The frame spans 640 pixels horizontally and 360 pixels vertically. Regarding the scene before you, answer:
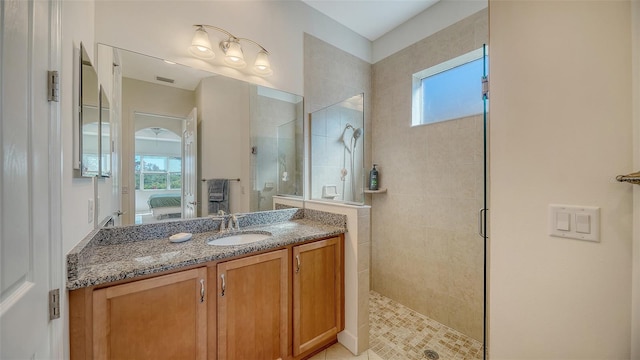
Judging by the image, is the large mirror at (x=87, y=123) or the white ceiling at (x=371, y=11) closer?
the large mirror at (x=87, y=123)

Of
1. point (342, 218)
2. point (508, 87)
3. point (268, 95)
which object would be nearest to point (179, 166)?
point (268, 95)

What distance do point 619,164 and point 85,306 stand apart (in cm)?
196

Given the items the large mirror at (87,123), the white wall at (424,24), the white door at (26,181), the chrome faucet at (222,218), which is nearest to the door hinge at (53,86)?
the white door at (26,181)

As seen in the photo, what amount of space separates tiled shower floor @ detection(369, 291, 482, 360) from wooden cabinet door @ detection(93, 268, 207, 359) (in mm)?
1368

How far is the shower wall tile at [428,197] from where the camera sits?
1.98m

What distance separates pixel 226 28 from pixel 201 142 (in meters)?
0.91

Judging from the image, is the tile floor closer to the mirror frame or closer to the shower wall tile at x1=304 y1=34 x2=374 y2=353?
the shower wall tile at x1=304 y1=34 x2=374 y2=353

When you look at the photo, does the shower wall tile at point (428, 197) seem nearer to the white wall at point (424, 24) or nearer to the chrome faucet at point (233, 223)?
the white wall at point (424, 24)

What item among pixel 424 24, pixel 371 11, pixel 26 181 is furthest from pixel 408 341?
pixel 371 11

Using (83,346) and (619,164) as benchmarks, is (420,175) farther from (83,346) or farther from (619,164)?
(83,346)

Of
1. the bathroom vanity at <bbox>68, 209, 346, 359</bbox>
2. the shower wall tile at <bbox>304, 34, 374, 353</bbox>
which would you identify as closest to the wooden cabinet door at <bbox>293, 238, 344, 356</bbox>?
the bathroom vanity at <bbox>68, 209, 346, 359</bbox>

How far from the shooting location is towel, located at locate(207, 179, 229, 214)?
5.89 ft

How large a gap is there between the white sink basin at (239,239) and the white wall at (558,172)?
1382 millimetres

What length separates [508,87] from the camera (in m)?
0.95
